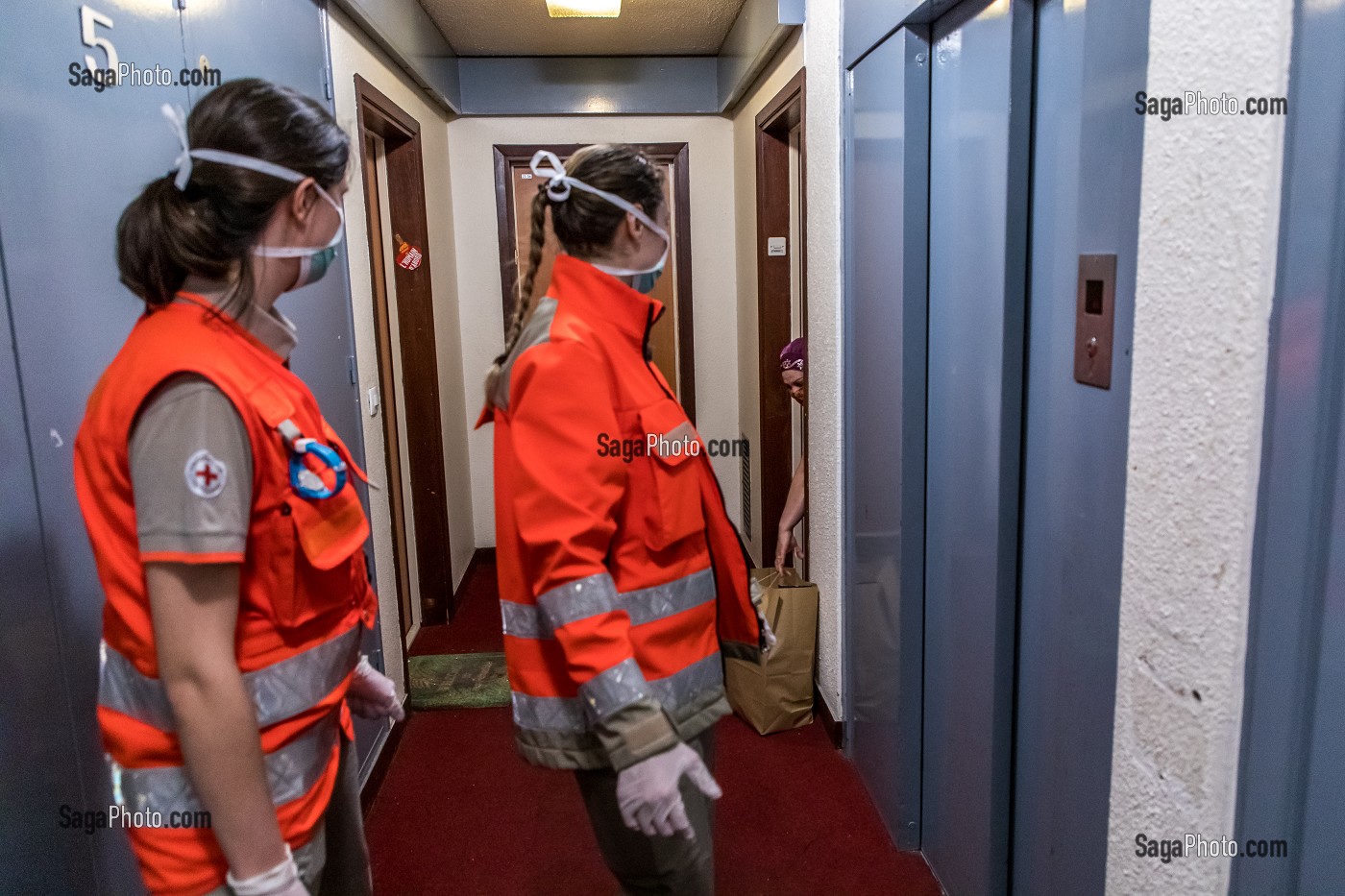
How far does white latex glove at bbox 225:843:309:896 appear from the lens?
3.09 ft

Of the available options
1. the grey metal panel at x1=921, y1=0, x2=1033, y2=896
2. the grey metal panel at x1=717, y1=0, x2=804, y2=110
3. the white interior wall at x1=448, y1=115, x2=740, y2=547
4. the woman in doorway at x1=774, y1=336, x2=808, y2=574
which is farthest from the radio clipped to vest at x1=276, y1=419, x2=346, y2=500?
the white interior wall at x1=448, y1=115, x2=740, y2=547

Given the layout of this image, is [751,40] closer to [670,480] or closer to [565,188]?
[565,188]

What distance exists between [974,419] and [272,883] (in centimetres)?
135

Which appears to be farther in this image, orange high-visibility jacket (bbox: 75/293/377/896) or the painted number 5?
the painted number 5

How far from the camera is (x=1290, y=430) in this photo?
0.91 metres

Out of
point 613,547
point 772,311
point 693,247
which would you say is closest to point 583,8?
point 772,311

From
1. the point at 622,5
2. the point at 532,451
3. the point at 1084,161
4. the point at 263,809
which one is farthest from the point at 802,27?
the point at 263,809

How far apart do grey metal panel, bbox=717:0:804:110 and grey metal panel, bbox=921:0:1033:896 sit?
935 millimetres

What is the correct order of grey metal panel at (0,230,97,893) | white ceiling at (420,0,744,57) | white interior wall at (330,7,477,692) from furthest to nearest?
white ceiling at (420,0,744,57), white interior wall at (330,7,477,692), grey metal panel at (0,230,97,893)

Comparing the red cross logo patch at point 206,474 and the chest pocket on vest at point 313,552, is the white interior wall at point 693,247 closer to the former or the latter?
the chest pocket on vest at point 313,552

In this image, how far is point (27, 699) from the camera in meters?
1.11

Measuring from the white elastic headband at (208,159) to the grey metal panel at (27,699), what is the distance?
0.29m

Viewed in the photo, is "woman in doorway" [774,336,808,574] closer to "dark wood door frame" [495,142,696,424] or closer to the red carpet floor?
the red carpet floor

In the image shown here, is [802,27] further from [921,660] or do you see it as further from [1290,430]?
[1290,430]
